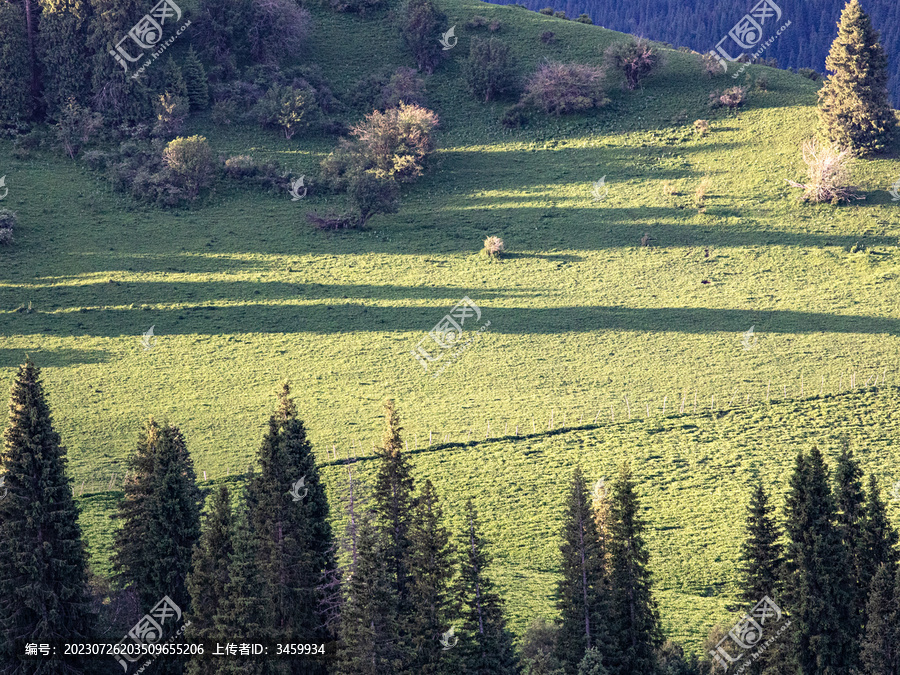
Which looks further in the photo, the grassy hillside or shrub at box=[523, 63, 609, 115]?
shrub at box=[523, 63, 609, 115]

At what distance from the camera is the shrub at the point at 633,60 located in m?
101

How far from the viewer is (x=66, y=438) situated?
192 feet

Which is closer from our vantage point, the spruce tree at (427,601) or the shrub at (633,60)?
the spruce tree at (427,601)

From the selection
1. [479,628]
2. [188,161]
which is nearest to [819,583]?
[479,628]

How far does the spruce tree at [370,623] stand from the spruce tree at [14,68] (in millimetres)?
73741

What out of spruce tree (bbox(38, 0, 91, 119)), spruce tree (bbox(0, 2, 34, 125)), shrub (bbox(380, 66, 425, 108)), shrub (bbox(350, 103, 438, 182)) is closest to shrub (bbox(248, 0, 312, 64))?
shrub (bbox(380, 66, 425, 108))

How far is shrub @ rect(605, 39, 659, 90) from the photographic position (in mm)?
100625

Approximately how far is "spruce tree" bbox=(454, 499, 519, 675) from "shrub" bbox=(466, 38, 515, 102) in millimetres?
70882

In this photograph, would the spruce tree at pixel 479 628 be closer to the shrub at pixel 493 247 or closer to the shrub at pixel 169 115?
the shrub at pixel 493 247

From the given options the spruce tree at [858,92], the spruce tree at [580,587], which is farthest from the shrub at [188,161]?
the spruce tree at [580,587]

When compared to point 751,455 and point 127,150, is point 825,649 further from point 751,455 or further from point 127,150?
point 127,150

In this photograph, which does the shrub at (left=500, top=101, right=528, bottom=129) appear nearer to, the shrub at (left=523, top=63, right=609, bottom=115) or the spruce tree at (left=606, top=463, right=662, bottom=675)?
the shrub at (left=523, top=63, right=609, bottom=115)

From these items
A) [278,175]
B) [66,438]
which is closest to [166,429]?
[66,438]

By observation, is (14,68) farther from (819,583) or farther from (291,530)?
(819,583)
